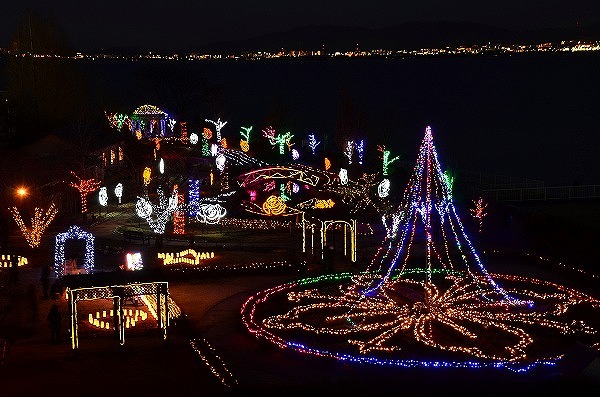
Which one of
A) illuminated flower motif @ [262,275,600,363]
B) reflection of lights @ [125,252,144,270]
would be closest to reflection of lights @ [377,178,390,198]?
reflection of lights @ [125,252,144,270]

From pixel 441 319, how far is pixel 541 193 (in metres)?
23.1

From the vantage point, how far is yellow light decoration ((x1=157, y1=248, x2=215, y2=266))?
28984 mm

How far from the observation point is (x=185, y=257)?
96.2ft

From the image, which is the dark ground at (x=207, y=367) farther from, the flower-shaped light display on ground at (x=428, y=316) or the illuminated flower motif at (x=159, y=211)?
the illuminated flower motif at (x=159, y=211)

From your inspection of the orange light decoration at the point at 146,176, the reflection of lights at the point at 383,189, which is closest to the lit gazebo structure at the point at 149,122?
the orange light decoration at the point at 146,176

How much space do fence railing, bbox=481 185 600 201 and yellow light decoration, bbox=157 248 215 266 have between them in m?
15.1

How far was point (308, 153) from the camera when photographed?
63.8 meters

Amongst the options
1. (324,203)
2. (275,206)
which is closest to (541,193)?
(324,203)

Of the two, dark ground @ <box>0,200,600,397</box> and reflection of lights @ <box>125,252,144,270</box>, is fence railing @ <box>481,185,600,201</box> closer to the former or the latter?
dark ground @ <box>0,200,600,397</box>

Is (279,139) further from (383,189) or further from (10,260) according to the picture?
(10,260)

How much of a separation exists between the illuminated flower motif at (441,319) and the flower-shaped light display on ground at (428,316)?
0.02m

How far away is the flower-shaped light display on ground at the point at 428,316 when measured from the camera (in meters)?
18.7

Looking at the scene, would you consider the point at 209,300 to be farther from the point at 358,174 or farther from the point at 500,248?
the point at 358,174

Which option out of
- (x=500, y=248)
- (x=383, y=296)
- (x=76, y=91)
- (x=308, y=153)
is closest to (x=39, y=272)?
(x=383, y=296)
